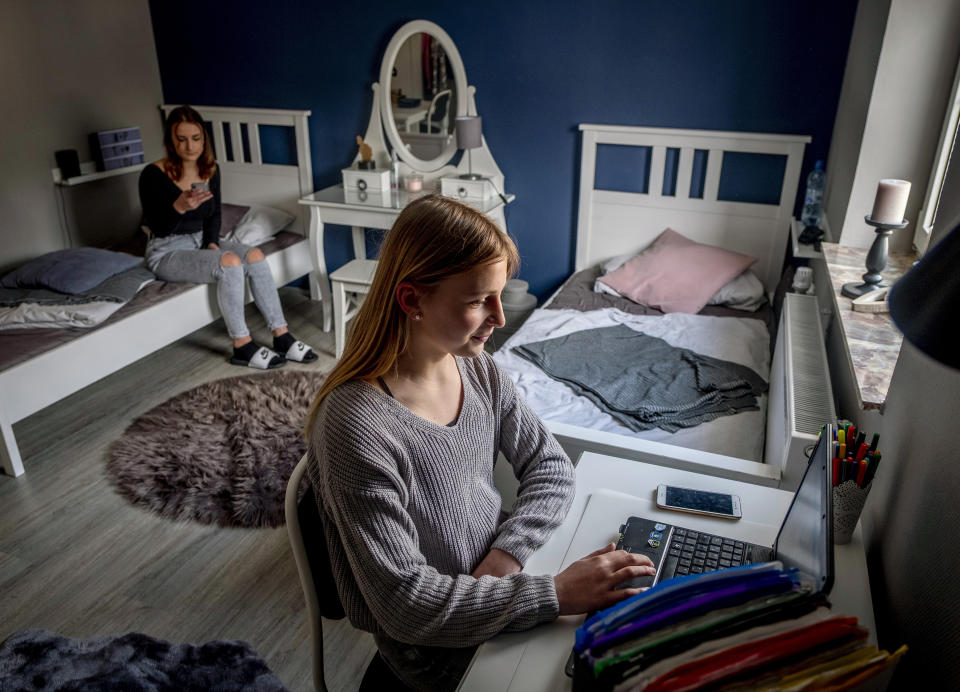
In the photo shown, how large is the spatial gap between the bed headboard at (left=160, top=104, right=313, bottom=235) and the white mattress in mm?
1852

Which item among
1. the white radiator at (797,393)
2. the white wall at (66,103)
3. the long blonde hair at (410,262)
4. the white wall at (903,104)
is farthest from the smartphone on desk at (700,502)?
the white wall at (66,103)

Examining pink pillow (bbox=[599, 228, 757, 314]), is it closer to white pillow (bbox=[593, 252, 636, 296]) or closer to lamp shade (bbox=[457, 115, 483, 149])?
white pillow (bbox=[593, 252, 636, 296])

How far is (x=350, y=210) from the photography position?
3482mm

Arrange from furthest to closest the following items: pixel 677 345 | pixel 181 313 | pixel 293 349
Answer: pixel 293 349, pixel 181 313, pixel 677 345

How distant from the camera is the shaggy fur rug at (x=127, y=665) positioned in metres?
1.56

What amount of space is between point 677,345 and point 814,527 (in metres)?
1.74

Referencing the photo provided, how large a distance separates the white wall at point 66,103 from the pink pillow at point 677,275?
2757 mm

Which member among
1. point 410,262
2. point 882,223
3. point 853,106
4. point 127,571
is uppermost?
point 853,106

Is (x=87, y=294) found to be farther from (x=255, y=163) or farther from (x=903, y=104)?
Answer: (x=903, y=104)

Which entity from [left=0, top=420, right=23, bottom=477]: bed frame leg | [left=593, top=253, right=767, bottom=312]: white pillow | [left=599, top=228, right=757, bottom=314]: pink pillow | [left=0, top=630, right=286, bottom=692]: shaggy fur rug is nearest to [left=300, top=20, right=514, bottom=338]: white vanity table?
[left=599, top=228, right=757, bottom=314]: pink pillow

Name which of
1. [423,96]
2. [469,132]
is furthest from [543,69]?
[423,96]

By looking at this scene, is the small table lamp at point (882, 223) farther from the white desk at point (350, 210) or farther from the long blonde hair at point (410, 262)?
the white desk at point (350, 210)

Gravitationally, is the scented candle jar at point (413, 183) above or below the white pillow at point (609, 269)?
above

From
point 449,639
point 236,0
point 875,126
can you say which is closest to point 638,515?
point 449,639
